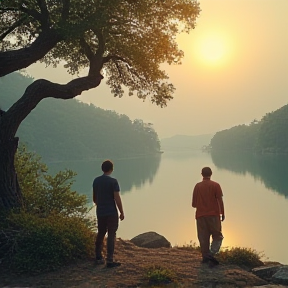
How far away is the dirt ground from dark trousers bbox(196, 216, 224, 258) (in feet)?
1.30

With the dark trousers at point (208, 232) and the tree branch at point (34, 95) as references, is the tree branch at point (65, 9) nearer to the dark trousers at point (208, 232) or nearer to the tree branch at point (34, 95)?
the tree branch at point (34, 95)

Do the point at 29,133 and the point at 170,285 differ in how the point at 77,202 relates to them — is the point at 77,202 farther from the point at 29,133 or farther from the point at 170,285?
the point at 29,133

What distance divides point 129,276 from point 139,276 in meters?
0.21

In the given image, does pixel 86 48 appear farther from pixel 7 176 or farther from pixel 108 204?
pixel 108 204

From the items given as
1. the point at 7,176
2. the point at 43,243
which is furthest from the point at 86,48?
the point at 43,243

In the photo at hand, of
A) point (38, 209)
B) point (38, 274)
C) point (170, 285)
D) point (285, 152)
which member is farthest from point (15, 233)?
point (285, 152)

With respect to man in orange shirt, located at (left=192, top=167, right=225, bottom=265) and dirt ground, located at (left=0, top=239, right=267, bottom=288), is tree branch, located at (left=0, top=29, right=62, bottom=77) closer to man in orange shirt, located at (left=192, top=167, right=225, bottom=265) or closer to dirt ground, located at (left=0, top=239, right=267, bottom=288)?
dirt ground, located at (left=0, top=239, right=267, bottom=288)

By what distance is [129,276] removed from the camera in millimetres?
7859

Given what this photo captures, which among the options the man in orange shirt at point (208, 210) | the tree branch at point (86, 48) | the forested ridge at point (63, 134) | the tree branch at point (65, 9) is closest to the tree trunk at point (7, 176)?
the tree branch at point (65, 9)

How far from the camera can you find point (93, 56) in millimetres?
12742

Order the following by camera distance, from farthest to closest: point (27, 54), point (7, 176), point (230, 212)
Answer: point (230, 212)
point (27, 54)
point (7, 176)

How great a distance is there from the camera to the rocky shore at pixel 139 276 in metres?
7.53

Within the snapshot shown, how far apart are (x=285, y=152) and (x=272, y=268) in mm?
140178

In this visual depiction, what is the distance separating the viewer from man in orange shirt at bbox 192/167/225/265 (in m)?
9.14
